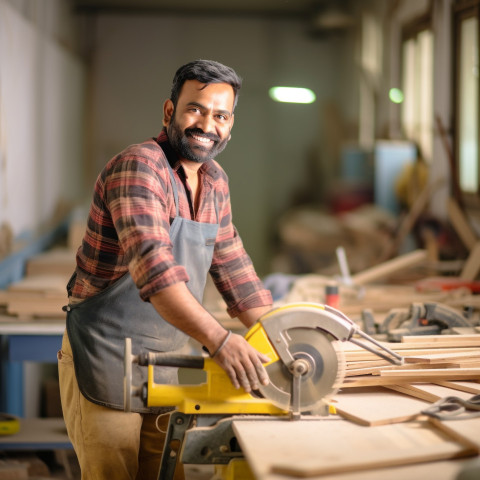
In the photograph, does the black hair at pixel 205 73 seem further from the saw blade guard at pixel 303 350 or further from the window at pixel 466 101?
the window at pixel 466 101

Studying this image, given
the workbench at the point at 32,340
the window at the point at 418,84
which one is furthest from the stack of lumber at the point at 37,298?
the window at the point at 418,84

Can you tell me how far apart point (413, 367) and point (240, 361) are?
792mm

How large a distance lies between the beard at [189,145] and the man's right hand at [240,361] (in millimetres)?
707

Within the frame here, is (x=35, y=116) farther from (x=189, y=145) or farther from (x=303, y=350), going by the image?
(x=303, y=350)

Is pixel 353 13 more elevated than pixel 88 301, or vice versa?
pixel 353 13

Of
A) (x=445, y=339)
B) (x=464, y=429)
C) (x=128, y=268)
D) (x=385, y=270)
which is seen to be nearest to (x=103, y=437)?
(x=128, y=268)

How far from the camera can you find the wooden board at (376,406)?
2.22 metres

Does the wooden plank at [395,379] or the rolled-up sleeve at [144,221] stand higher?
the rolled-up sleeve at [144,221]

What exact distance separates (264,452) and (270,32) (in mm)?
9876

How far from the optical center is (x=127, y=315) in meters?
2.56

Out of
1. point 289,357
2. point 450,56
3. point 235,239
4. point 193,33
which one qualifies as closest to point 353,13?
point 193,33

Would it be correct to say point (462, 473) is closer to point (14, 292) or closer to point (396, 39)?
point (14, 292)

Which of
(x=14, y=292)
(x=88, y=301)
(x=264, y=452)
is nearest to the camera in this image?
(x=264, y=452)

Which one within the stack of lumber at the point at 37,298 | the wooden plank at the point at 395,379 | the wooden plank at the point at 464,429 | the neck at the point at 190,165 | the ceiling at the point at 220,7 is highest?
the ceiling at the point at 220,7
